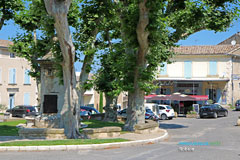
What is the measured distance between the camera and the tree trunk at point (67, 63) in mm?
12344

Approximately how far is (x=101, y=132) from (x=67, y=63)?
3.44 m

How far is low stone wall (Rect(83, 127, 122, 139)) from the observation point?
1427 cm

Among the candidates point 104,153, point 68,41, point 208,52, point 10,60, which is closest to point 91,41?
point 68,41

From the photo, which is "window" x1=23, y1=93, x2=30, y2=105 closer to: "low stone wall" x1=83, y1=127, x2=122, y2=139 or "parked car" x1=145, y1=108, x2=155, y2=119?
"parked car" x1=145, y1=108, x2=155, y2=119

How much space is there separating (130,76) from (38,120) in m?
5.65

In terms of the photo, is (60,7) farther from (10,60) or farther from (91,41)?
(10,60)

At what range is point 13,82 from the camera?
41.4 meters

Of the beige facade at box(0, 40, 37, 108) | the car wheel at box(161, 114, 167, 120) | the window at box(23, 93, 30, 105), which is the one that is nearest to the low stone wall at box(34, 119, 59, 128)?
the car wheel at box(161, 114, 167, 120)

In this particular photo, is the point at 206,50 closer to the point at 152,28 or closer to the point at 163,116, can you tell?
the point at 163,116

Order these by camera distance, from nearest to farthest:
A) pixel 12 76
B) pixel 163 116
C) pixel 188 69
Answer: pixel 163 116 < pixel 12 76 < pixel 188 69

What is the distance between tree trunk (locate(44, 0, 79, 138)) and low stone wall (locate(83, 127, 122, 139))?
0.48m

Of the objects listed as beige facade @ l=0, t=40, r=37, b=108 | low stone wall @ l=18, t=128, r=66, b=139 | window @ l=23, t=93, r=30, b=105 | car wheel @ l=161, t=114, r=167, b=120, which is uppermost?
beige facade @ l=0, t=40, r=37, b=108

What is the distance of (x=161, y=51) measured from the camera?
17.8m

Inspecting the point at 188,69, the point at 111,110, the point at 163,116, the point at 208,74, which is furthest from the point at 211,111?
the point at 188,69
